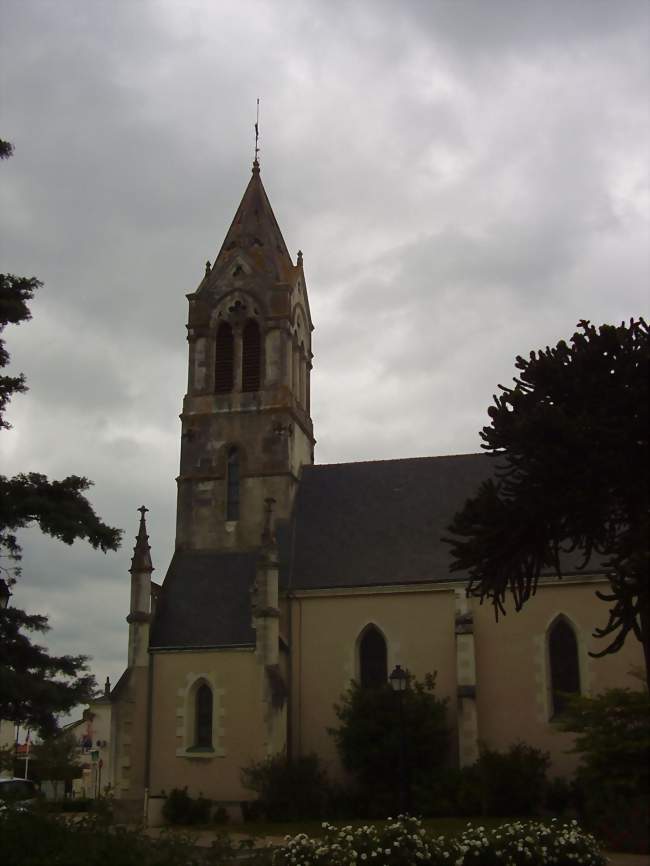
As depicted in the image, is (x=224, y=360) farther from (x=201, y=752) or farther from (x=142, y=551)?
(x=201, y=752)

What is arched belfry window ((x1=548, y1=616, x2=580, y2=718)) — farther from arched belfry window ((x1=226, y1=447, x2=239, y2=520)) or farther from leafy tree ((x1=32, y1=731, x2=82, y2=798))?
leafy tree ((x1=32, y1=731, x2=82, y2=798))

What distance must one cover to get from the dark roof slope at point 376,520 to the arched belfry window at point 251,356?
12.4 ft

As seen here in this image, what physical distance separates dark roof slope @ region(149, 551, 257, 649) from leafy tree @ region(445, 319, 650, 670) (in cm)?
1666

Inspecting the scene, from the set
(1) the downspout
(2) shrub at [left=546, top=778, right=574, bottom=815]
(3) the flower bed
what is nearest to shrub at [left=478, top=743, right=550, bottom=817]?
(2) shrub at [left=546, top=778, right=574, bottom=815]

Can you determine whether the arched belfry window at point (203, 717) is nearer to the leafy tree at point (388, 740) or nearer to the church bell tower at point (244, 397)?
the leafy tree at point (388, 740)

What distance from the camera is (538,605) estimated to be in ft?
98.1

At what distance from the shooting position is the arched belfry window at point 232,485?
3497 centimetres

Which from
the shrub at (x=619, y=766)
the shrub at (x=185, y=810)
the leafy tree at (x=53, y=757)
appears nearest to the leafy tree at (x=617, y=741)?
the shrub at (x=619, y=766)

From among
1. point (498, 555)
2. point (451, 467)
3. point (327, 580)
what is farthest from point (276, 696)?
point (498, 555)

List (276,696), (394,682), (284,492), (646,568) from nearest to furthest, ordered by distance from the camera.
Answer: (646,568), (394,682), (276,696), (284,492)

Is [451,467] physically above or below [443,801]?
above

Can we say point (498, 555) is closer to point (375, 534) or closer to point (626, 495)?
point (626, 495)

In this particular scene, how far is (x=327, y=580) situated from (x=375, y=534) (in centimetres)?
239

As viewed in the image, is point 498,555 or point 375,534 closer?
point 498,555
